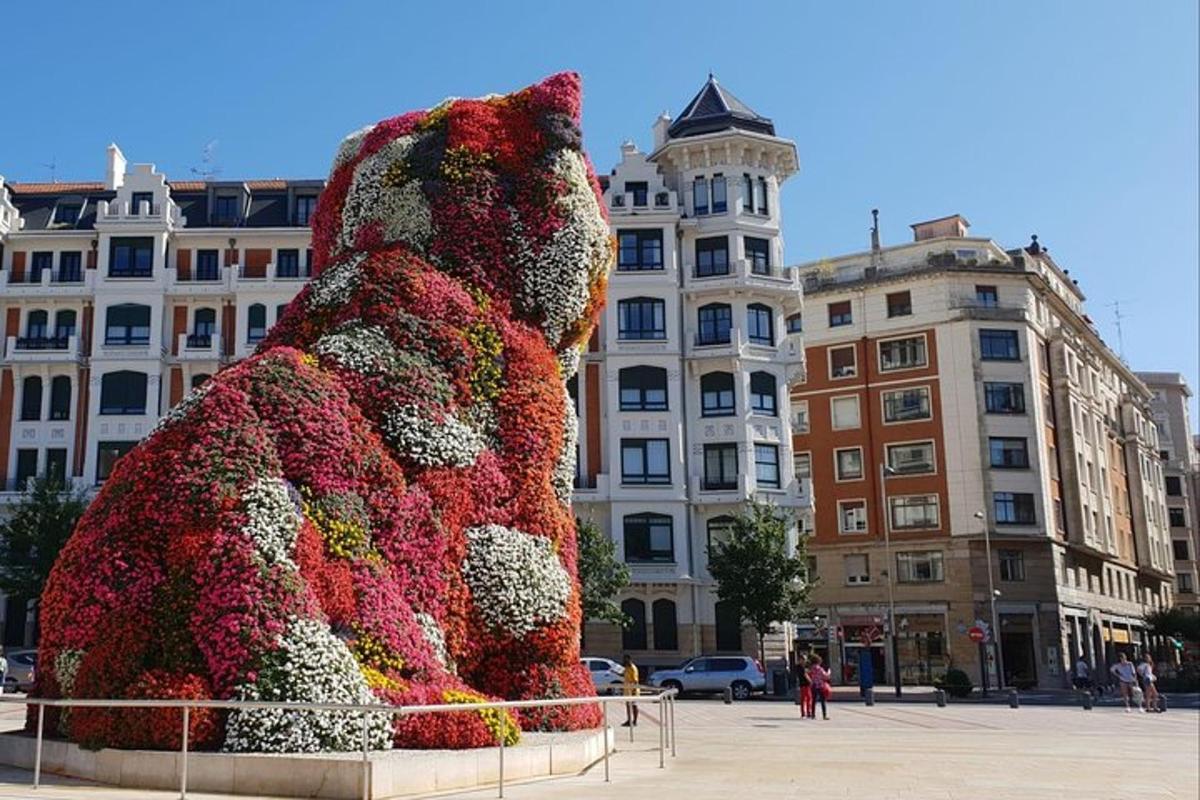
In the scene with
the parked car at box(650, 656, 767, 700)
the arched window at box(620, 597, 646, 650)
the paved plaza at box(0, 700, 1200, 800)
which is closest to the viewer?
the paved plaza at box(0, 700, 1200, 800)

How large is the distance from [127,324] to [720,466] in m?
28.7

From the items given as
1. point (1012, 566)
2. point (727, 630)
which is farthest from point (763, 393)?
point (1012, 566)

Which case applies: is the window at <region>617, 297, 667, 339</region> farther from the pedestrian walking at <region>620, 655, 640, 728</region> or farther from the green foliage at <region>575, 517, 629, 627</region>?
the pedestrian walking at <region>620, 655, 640, 728</region>

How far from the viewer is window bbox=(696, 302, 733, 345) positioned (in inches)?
2147

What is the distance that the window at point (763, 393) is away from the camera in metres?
54.1

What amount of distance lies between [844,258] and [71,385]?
4453 cm

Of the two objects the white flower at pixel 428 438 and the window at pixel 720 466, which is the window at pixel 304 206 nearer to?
the window at pixel 720 466

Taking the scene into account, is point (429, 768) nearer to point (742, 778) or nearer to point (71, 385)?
point (742, 778)

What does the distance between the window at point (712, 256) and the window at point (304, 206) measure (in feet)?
63.7

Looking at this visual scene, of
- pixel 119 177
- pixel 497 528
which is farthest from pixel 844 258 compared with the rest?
pixel 497 528

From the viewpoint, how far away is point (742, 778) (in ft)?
50.0

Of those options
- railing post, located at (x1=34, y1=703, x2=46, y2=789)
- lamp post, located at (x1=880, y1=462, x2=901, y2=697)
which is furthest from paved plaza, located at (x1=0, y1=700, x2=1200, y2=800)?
lamp post, located at (x1=880, y1=462, x2=901, y2=697)

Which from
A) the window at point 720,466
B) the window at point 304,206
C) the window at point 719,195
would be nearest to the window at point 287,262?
the window at point 304,206

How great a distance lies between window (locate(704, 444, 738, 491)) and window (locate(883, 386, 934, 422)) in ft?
54.2
